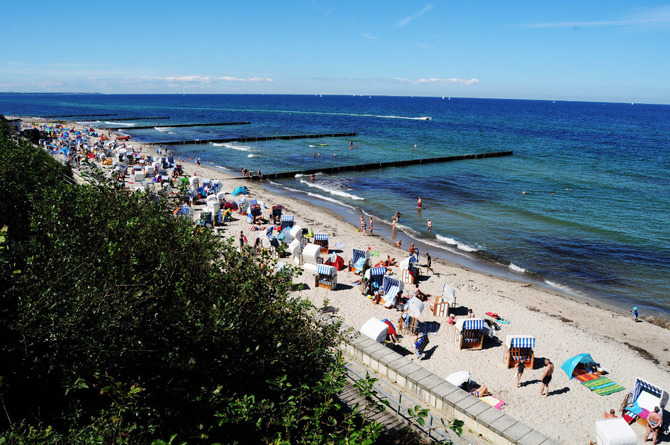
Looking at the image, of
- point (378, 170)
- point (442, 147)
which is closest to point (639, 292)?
point (378, 170)

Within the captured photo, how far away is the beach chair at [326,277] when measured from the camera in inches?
803

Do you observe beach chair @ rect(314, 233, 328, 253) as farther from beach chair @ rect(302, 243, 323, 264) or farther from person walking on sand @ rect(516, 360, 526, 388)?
person walking on sand @ rect(516, 360, 526, 388)

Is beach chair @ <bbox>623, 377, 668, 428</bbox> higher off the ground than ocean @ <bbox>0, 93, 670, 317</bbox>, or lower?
lower

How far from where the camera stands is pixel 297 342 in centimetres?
758

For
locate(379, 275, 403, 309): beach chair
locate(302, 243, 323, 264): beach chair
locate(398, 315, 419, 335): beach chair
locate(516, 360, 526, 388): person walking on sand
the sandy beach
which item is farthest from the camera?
locate(302, 243, 323, 264): beach chair

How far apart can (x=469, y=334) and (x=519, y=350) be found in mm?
1875

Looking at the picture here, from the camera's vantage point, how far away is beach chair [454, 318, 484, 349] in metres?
16.1

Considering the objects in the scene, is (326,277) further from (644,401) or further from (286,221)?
(644,401)

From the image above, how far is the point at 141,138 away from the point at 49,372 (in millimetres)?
83580

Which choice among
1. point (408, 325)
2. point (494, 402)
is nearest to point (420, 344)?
point (408, 325)

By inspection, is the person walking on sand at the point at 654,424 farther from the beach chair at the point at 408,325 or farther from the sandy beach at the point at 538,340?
the beach chair at the point at 408,325

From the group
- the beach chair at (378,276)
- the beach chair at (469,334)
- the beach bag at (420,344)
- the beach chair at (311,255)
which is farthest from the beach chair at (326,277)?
the beach chair at (469,334)

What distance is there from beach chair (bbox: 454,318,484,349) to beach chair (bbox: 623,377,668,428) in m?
4.94

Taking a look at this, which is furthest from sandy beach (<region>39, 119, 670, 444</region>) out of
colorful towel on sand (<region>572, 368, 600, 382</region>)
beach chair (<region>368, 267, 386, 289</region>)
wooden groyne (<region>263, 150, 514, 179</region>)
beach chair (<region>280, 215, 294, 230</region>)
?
wooden groyne (<region>263, 150, 514, 179</region>)
